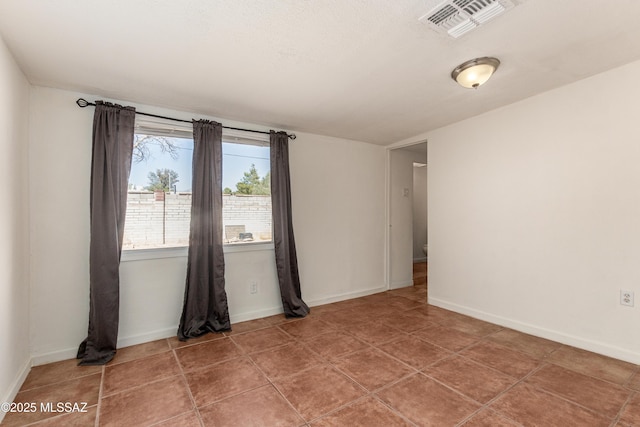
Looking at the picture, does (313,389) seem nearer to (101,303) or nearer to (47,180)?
(101,303)

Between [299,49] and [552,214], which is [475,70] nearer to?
[299,49]

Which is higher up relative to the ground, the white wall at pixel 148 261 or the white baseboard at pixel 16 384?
the white wall at pixel 148 261

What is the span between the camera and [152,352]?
8.54 feet

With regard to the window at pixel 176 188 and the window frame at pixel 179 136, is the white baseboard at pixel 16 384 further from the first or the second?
the window at pixel 176 188

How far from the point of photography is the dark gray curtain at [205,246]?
2920 millimetres

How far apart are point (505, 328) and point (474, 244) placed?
36.0 inches

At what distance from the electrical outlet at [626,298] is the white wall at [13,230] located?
436 cm

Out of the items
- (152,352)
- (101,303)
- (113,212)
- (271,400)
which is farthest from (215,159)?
(271,400)

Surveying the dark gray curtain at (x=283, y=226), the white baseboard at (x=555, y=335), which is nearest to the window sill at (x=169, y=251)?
the dark gray curtain at (x=283, y=226)

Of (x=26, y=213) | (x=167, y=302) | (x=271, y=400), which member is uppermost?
(x=26, y=213)

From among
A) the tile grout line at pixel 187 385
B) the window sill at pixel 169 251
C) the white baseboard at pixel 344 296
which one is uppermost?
the window sill at pixel 169 251

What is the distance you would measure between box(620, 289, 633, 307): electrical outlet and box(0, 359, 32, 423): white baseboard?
436 centimetres

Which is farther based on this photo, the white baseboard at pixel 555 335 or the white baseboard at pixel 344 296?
the white baseboard at pixel 344 296

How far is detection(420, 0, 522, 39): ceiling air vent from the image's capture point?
1535mm
